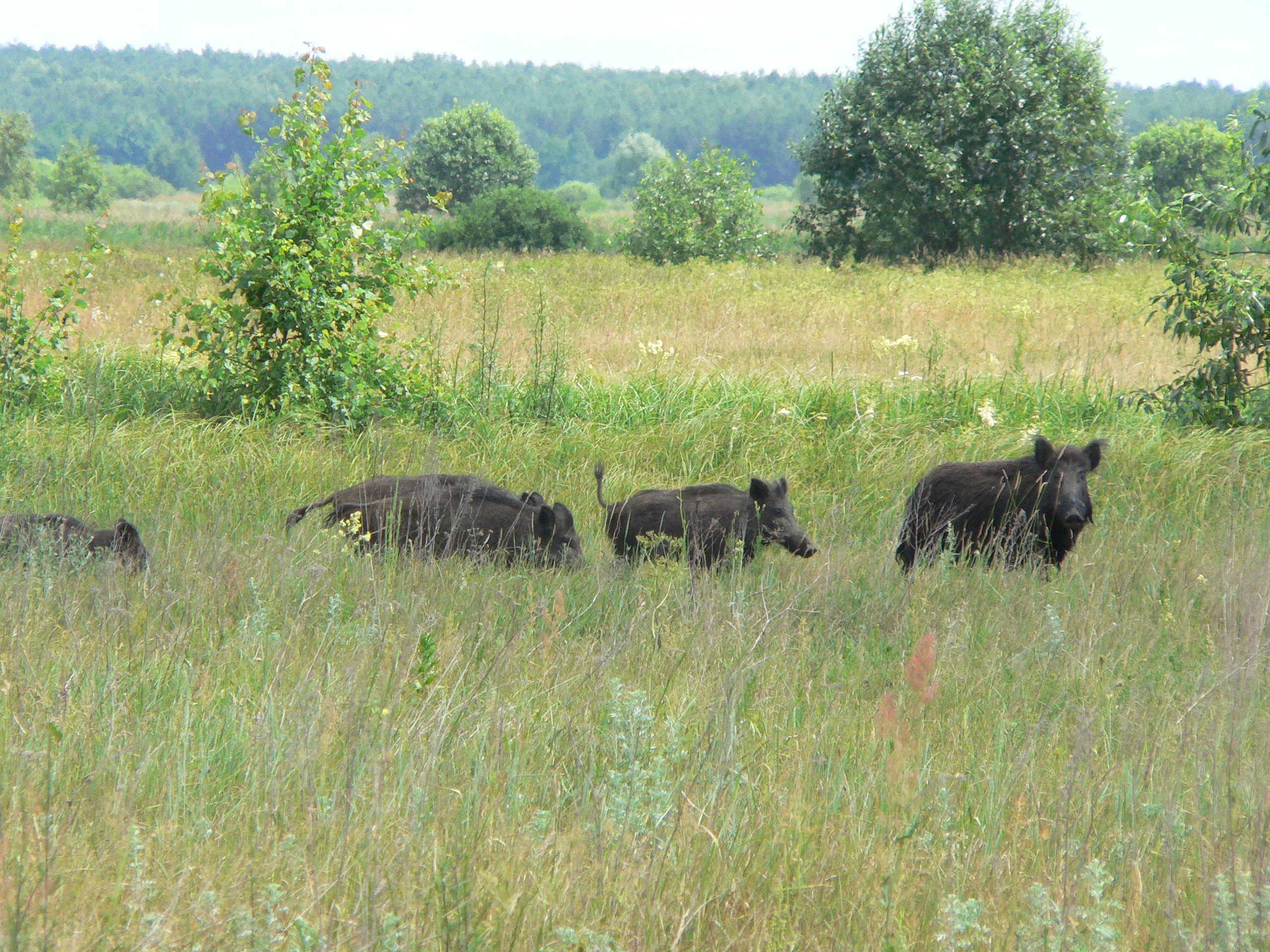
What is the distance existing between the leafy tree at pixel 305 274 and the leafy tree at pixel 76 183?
5859 centimetres

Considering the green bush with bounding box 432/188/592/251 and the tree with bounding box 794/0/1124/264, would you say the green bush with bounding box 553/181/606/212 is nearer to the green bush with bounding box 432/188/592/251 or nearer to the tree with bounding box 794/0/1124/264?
the green bush with bounding box 432/188/592/251

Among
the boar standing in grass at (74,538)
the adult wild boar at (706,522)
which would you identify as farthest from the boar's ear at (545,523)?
the boar standing in grass at (74,538)

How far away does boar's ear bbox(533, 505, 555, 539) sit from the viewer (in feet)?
18.4

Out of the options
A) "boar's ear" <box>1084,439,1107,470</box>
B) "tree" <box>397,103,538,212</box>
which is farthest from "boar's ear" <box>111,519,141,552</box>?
"tree" <box>397,103,538,212</box>

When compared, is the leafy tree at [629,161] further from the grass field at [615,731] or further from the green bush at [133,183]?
the grass field at [615,731]

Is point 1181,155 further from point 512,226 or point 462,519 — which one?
point 462,519

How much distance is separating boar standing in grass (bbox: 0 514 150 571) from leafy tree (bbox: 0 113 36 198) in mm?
67186

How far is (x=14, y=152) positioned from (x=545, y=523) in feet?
235

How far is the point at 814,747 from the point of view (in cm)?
295

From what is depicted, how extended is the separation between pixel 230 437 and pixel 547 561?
335 cm

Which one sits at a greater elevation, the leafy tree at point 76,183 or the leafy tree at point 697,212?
the leafy tree at point 697,212

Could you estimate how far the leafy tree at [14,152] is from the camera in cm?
6209

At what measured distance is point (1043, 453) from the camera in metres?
5.75

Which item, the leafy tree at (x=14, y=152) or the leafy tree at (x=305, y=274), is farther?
the leafy tree at (x=14, y=152)
